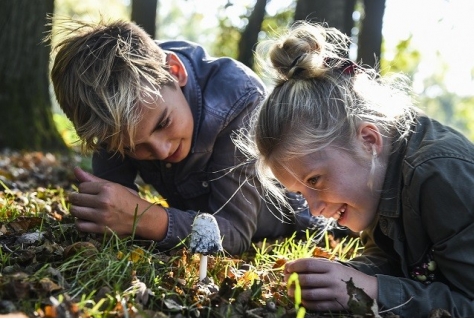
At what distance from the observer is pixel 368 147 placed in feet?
9.14

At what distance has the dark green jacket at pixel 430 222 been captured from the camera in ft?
8.07

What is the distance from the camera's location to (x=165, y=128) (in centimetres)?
329

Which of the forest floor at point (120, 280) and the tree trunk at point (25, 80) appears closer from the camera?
the forest floor at point (120, 280)

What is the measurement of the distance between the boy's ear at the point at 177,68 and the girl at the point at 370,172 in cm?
77

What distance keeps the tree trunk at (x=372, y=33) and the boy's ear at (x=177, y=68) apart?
10.7 ft

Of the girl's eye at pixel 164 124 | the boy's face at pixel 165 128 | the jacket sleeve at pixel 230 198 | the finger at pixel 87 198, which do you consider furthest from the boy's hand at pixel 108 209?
the girl's eye at pixel 164 124

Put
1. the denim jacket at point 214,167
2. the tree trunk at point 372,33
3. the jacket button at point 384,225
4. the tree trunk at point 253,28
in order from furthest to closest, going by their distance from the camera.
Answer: the tree trunk at point 253,28 → the tree trunk at point 372,33 → the denim jacket at point 214,167 → the jacket button at point 384,225

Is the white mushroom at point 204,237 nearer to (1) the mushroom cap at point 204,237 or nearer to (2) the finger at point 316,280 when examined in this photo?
(1) the mushroom cap at point 204,237

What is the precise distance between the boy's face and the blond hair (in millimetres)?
52

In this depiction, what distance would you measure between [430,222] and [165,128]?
1.47m

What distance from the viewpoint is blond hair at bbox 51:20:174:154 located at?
3.07 meters

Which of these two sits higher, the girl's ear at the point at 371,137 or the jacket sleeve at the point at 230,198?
the girl's ear at the point at 371,137

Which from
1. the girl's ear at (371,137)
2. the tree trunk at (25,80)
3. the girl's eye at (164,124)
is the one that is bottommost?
the tree trunk at (25,80)

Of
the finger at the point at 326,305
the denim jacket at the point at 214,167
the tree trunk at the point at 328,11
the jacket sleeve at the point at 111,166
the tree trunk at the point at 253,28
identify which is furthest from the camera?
the tree trunk at the point at 253,28
